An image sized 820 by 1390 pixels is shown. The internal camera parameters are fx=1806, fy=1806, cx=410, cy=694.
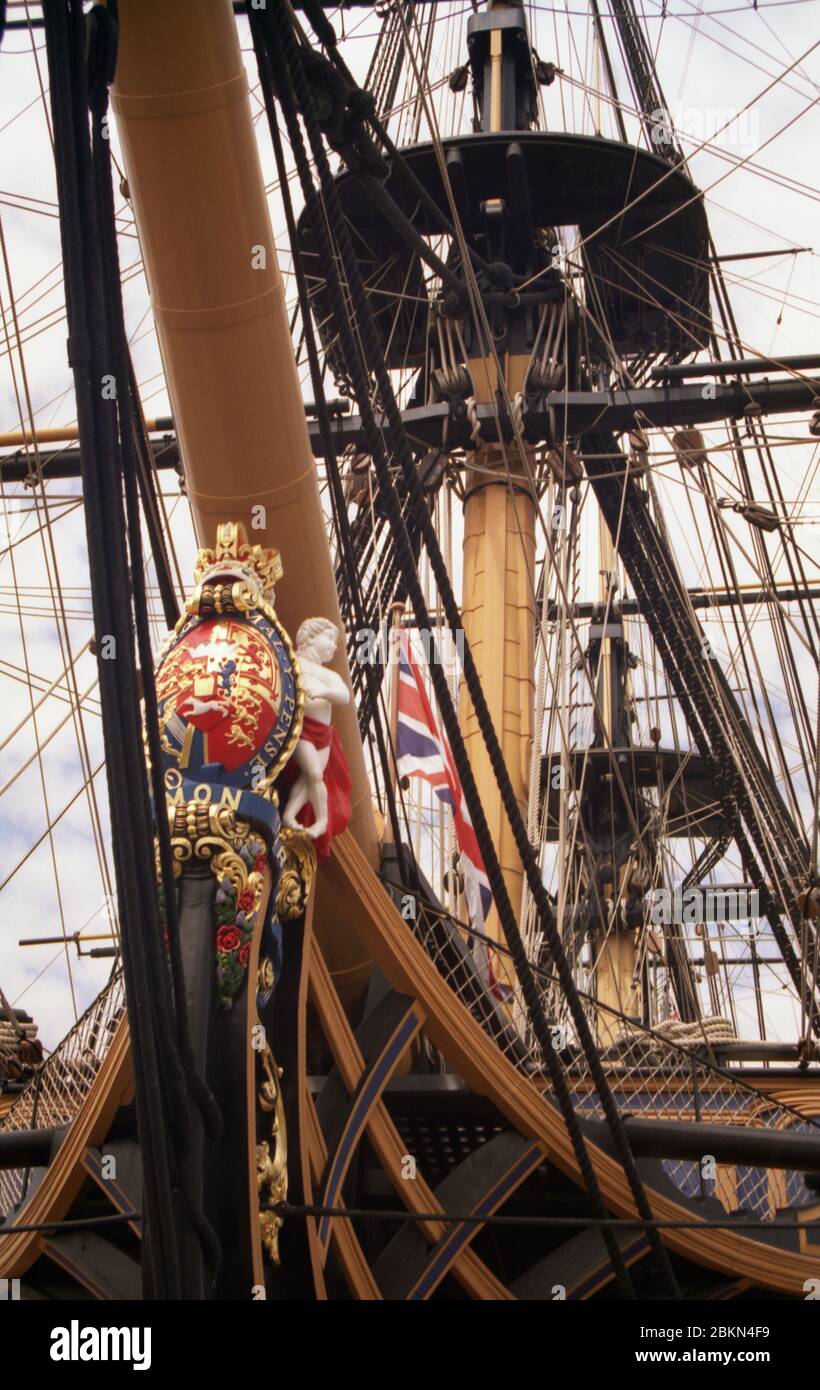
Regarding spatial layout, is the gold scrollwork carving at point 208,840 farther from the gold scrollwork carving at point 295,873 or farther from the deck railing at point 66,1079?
the deck railing at point 66,1079

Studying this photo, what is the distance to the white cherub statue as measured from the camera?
4.45m

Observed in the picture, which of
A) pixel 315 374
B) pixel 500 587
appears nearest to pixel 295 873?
pixel 315 374

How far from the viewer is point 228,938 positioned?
160 inches

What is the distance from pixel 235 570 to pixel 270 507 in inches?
10.1

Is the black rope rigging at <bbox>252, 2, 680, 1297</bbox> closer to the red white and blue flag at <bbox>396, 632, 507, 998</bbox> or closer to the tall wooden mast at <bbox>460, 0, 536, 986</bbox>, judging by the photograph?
the red white and blue flag at <bbox>396, 632, 507, 998</bbox>

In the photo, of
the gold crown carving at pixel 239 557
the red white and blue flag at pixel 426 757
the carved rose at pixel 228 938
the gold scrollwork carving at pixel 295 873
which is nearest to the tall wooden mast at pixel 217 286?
the gold crown carving at pixel 239 557

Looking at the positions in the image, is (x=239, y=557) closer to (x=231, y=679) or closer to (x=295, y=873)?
(x=231, y=679)

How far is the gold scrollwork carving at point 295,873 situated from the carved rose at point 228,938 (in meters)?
0.29

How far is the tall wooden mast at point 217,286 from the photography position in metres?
4.01

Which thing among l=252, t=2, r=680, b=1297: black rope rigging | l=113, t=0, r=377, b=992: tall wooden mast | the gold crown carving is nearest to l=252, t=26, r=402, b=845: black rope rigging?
l=252, t=2, r=680, b=1297: black rope rigging

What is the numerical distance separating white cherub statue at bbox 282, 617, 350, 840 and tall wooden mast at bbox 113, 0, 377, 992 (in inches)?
5.7

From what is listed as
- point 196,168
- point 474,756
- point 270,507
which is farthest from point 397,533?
point 474,756

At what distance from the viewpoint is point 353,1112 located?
4.81m

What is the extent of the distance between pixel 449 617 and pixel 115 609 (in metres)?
1.62
